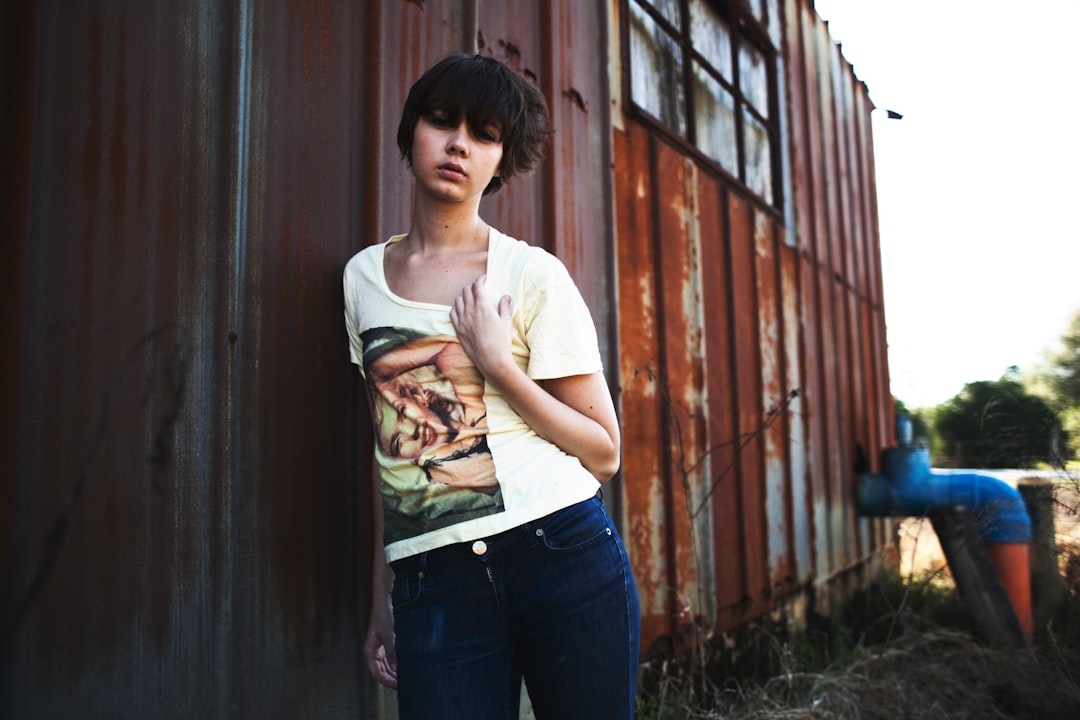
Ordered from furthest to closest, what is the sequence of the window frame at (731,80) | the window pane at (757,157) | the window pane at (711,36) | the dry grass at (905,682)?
the window pane at (757,157), the window pane at (711,36), the window frame at (731,80), the dry grass at (905,682)

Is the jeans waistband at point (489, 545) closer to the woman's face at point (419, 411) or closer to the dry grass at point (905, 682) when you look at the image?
the woman's face at point (419, 411)

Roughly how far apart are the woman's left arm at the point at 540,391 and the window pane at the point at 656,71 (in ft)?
7.48

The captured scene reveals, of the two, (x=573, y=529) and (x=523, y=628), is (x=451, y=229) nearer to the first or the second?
(x=573, y=529)

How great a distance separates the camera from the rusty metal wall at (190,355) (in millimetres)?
1237

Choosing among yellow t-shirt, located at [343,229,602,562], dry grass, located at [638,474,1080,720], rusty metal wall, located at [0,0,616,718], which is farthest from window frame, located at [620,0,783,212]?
dry grass, located at [638,474,1080,720]

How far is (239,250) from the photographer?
1.51 m

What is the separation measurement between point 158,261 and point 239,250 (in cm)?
16

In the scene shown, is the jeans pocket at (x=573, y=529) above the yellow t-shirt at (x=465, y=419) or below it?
below

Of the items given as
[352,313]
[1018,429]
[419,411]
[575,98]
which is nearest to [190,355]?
[352,313]

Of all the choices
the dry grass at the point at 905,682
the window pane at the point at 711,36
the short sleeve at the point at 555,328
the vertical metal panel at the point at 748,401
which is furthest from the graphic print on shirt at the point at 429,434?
the window pane at the point at 711,36

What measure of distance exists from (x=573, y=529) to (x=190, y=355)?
814 mm

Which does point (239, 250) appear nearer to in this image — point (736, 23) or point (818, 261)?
point (736, 23)

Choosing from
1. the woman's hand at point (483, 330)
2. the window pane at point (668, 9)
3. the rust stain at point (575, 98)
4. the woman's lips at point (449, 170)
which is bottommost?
the woman's hand at point (483, 330)

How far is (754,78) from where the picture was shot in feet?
16.1
